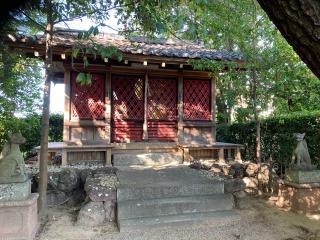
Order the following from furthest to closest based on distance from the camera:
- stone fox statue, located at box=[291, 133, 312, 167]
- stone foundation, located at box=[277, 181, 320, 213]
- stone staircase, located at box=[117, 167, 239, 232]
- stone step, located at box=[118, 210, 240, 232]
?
stone fox statue, located at box=[291, 133, 312, 167] < stone foundation, located at box=[277, 181, 320, 213] < stone staircase, located at box=[117, 167, 239, 232] < stone step, located at box=[118, 210, 240, 232]

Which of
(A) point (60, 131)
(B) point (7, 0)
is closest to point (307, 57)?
(B) point (7, 0)

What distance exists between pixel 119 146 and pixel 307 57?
6.58 meters

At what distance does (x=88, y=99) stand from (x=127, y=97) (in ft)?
3.48

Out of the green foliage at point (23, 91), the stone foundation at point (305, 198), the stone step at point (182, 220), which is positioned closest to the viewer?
the stone step at point (182, 220)

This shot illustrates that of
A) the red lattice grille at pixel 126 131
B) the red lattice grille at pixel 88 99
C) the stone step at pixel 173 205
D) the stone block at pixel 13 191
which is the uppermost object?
the red lattice grille at pixel 88 99

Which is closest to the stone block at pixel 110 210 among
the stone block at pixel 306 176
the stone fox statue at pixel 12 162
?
the stone fox statue at pixel 12 162

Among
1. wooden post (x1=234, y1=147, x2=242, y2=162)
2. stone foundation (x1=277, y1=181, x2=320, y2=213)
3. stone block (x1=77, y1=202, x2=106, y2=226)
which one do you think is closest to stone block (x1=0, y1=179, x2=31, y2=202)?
stone block (x1=77, y1=202, x2=106, y2=226)

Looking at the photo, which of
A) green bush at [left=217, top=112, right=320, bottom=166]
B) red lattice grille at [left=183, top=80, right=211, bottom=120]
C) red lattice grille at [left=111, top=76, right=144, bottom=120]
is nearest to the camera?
green bush at [left=217, top=112, right=320, bottom=166]

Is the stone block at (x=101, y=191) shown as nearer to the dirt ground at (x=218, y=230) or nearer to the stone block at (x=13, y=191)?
the dirt ground at (x=218, y=230)

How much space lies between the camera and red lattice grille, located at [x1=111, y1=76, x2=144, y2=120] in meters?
7.92

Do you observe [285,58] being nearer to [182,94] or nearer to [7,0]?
[182,94]

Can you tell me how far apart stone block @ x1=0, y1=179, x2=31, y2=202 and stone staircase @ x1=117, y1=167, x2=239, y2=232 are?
4.73ft

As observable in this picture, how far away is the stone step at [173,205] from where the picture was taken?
15.4 feet

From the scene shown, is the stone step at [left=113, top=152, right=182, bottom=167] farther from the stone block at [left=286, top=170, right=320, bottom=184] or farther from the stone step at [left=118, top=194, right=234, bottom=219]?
the stone block at [left=286, top=170, right=320, bottom=184]
